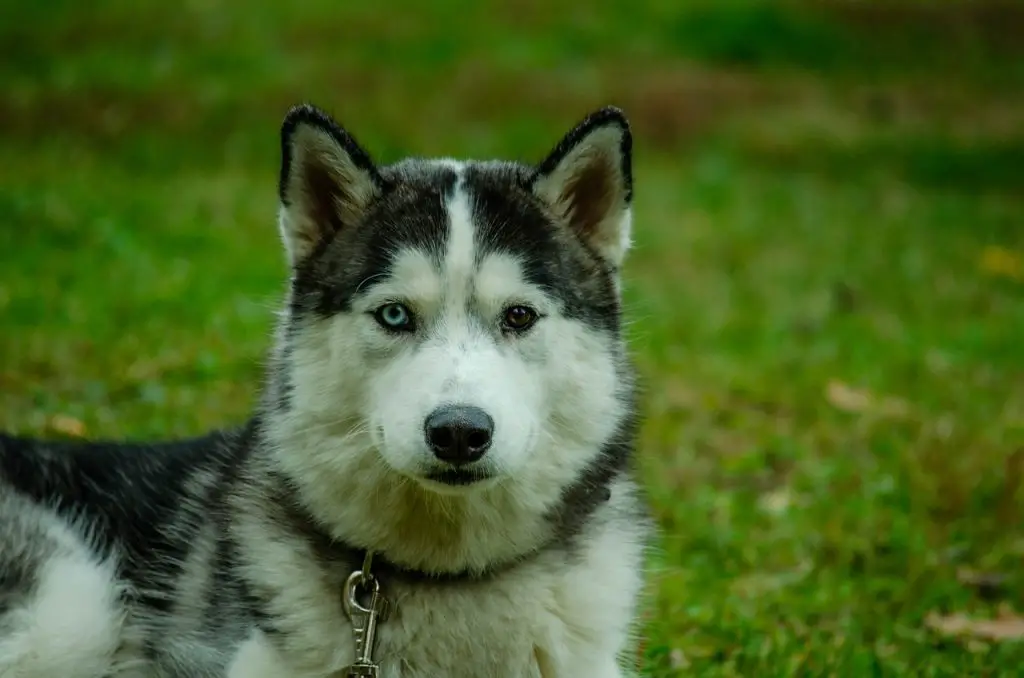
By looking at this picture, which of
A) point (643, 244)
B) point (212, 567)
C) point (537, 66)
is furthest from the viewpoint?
point (537, 66)

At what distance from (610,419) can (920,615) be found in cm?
239

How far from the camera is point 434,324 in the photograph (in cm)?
346

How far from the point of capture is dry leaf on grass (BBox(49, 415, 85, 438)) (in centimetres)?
616

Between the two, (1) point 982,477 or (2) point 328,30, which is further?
(2) point 328,30

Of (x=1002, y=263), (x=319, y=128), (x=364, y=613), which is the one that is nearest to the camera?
(x=364, y=613)

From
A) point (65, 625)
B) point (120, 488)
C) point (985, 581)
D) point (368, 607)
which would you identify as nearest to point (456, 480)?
point (368, 607)

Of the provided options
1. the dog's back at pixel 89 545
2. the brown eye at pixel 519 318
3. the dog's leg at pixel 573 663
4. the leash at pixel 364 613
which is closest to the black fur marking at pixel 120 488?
the dog's back at pixel 89 545

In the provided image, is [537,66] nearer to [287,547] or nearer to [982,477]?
[982,477]

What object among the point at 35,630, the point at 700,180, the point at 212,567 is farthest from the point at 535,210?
the point at 700,180

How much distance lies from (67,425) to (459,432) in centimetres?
381

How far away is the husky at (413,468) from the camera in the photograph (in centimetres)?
345

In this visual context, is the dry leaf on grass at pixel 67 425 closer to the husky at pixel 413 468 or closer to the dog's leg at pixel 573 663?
the husky at pixel 413 468

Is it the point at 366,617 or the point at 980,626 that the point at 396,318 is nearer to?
the point at 366,617

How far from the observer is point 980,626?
5164 mm
